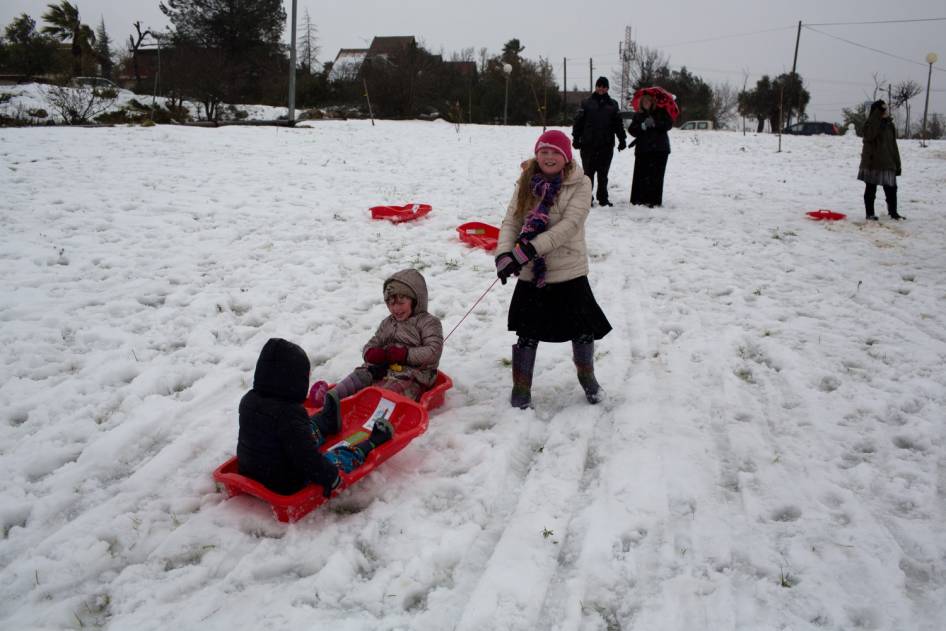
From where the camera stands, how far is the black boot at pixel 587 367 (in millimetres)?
3730

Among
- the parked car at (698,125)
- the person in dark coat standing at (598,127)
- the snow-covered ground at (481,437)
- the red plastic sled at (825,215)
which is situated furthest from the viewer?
the parked car at (698,125)

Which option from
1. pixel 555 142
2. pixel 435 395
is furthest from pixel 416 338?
pixel 555 142

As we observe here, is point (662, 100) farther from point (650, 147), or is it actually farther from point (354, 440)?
point (354, 440)

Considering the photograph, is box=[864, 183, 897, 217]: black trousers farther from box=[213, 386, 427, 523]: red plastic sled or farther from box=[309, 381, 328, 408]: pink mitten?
box=[309, 381, 328, 408]: pink mitten

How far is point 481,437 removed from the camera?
3518 mm

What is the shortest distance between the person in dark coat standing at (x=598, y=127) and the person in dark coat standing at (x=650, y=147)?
27 centimetres

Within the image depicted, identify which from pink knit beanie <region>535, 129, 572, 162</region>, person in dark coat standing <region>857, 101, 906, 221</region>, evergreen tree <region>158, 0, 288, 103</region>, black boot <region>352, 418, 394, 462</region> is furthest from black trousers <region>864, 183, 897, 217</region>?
evergreen tree <region>158, 0, 288, 103</region>

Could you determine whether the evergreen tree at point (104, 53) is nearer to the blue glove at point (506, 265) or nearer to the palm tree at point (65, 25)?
the palm tree at point (65, 25)

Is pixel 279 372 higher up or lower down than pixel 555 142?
lower down

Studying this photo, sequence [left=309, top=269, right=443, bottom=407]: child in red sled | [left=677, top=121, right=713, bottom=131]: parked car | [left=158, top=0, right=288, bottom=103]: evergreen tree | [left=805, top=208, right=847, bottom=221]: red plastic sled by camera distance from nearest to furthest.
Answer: [left=309, top=269, right=443, bottom=407]: child in red sled, [left=805, top=208, right=847, bottom=221]: red plastic sled, [left=677, top=121, right=713, bottom=131]: parked car, [left=158, top=0, right=288, bottom=103]: evergreen tree

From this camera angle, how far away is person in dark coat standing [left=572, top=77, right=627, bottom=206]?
862 centimetres

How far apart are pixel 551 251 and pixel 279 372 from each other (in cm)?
172

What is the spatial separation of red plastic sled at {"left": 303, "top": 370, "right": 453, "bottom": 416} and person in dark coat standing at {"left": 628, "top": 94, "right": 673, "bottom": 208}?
228 inches

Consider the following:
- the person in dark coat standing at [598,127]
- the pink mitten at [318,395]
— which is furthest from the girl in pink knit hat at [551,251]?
the person in dark coat standing at [598,127]
